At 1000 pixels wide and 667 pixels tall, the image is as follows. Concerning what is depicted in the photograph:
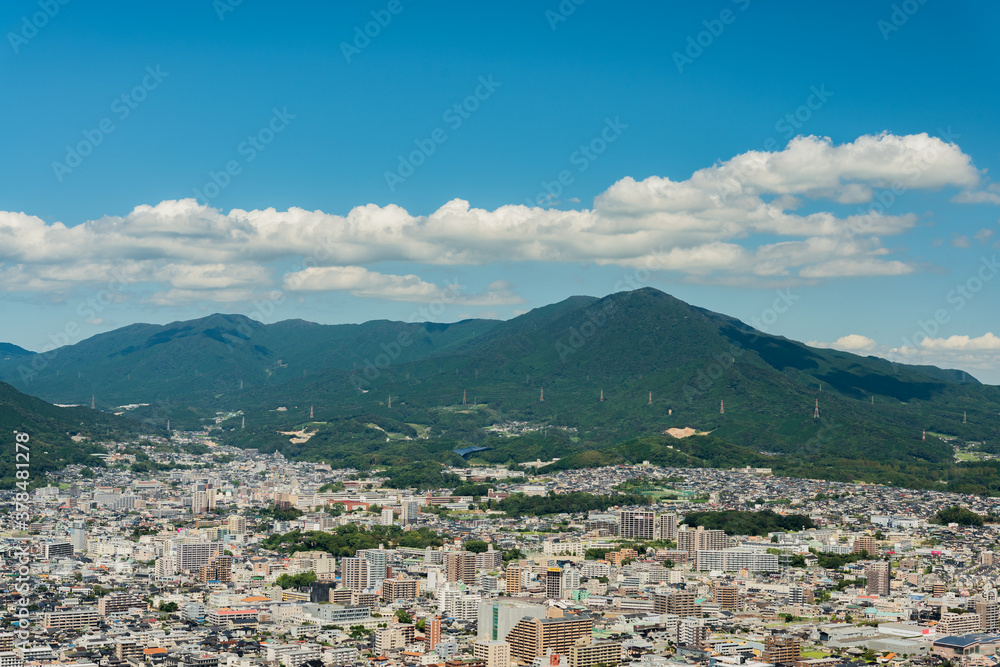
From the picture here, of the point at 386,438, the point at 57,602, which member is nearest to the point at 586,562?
the point at 57,602

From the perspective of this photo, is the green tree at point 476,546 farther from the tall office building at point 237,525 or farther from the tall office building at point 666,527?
the tall office building at point 237,525

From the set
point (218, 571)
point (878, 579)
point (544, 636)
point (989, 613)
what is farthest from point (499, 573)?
point (989, 613)

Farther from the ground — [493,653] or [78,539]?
[78,539]

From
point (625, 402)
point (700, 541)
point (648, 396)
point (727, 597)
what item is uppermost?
point (648, 396)

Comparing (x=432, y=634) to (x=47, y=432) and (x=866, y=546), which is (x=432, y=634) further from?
(x=47, y=432)

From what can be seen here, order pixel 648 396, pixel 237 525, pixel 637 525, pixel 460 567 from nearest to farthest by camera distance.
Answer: pixel 460 567, pixel 637 525, pixel 237 525, pixel 648 396

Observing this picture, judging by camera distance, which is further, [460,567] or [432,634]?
[460,567]

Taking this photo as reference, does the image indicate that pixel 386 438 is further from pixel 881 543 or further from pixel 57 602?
pixel 57 602

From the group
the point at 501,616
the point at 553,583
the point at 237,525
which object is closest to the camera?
the point at 501,616
